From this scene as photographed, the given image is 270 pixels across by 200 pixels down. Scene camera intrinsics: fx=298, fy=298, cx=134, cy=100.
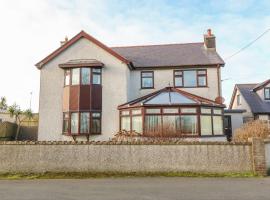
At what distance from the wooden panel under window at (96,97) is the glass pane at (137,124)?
3136 mm

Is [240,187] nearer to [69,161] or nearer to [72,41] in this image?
[69,161]

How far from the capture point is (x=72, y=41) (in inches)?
947

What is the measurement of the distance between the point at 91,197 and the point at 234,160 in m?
7.46

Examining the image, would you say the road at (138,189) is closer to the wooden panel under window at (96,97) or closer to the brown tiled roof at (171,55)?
the wooden panel under window at (96,97)

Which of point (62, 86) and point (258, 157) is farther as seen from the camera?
point (62, 86)

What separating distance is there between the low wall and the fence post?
0.26m

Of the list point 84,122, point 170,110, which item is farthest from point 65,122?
point 170,110

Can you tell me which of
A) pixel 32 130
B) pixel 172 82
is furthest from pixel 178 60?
pixel 32 130

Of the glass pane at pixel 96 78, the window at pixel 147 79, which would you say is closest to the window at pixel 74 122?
the glass pane at pixel 96 78

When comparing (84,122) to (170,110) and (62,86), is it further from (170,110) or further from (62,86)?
(170,110)

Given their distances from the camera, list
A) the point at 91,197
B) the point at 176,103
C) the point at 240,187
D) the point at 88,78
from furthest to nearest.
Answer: the point at 88,78 → the point at 176,103 → the point at 240,187 → the point at 91,197

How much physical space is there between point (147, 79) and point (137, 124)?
555 centimetres

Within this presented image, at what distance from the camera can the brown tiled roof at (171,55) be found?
1003 inches

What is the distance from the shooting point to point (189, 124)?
68.4ft
